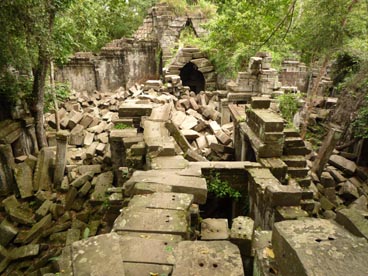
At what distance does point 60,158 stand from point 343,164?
10.0 m

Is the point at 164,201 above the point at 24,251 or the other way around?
above

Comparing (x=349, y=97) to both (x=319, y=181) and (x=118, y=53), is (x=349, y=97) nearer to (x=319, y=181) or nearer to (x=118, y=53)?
(x=319, y=181)

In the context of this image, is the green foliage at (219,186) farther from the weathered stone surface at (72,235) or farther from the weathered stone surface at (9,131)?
the weathered stone surface at (9,131)

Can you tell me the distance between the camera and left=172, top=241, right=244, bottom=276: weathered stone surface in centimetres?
207

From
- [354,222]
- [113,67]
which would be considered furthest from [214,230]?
[113,67]

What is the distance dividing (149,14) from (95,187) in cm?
1469

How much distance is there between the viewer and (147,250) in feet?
8.12

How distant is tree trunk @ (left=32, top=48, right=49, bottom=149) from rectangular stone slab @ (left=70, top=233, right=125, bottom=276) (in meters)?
6.53

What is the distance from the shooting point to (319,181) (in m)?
8.52

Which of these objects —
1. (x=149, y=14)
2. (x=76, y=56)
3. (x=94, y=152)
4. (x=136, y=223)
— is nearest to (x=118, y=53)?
(x=76, y=56)

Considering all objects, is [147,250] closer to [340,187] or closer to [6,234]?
[6,234]

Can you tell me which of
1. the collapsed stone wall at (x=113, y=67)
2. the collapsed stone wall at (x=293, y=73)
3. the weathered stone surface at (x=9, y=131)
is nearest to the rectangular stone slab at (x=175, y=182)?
the weathered stone surface at (x=9, y=131)

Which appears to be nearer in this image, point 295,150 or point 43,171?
point 295,150

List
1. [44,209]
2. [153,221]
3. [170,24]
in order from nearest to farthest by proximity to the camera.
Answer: [153,221]
[44,209]
[170,24]
